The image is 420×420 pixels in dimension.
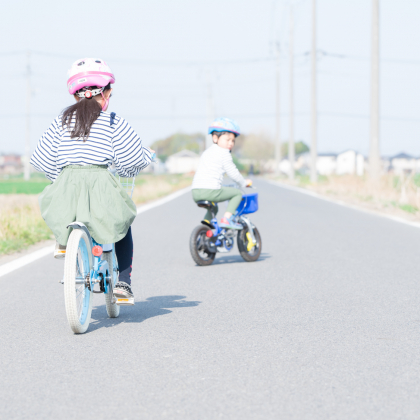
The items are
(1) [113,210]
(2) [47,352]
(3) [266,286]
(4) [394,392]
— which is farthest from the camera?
(3) [266,286]

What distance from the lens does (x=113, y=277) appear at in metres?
5.14

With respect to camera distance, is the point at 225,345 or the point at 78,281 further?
the point at 78,281

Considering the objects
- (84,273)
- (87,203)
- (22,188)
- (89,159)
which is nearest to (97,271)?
(84,273)

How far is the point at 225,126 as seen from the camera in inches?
324

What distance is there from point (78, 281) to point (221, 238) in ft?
13.3

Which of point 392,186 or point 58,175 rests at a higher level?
point 58,175

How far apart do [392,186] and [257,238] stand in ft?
53.6

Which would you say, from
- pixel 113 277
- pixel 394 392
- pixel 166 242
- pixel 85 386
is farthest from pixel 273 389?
pixel 166 242

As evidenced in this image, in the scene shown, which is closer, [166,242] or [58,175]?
[58,175]

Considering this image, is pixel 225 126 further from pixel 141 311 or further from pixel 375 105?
pixel 375 105

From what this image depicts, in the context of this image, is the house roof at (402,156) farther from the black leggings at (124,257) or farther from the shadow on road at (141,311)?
the black leggings at (124,257)

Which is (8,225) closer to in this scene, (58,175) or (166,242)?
(166,242)

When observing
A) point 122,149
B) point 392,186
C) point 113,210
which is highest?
point 122,149

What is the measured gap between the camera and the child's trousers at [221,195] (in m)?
8.32
